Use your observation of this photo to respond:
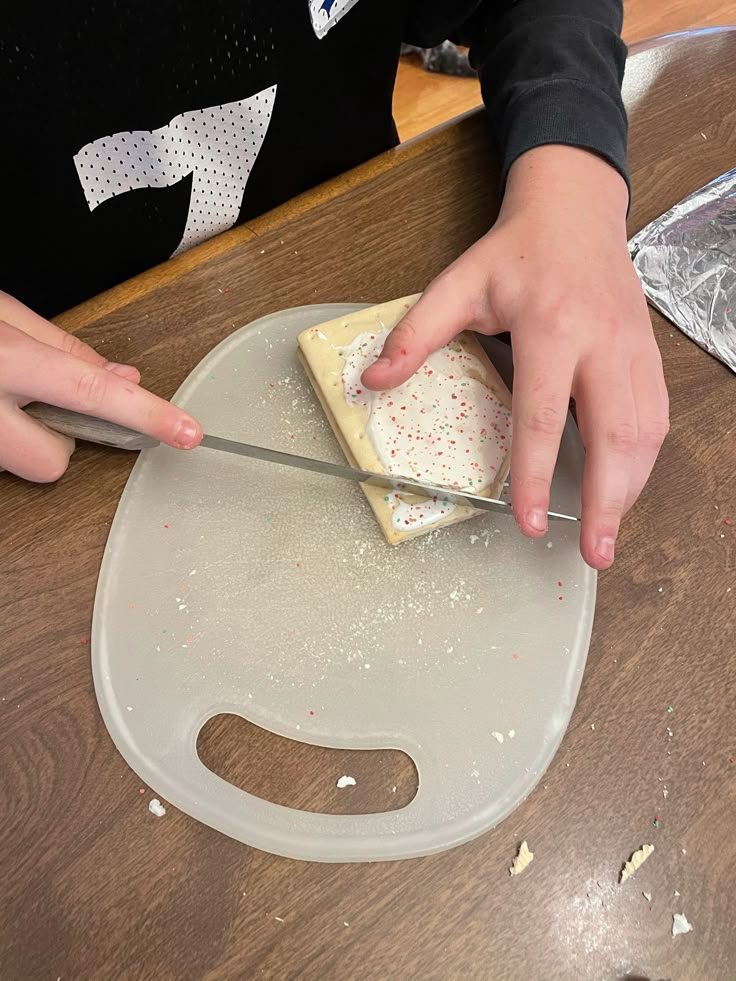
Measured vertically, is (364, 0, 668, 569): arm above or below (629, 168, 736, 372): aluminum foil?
above

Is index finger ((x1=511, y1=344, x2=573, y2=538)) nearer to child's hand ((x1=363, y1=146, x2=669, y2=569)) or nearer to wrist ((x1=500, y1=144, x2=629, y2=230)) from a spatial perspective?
child's hand ((x1=363, y1=146, x2=669, y2=569))

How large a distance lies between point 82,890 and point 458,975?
0.25m

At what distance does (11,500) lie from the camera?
56cm

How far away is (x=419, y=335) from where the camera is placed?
1.81ft

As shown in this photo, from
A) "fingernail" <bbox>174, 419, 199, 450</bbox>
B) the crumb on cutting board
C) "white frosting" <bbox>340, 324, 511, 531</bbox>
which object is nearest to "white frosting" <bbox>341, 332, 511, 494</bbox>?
"white frosting" <bbox>340, 324, 511, 531</bbox>

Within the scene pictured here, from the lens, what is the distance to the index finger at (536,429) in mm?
525

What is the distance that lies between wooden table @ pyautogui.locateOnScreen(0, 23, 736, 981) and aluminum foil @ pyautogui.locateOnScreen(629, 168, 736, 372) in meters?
0.06

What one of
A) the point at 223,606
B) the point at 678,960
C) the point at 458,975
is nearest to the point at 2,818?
the point at 223,606

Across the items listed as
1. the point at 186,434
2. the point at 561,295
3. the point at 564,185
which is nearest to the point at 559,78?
the point at 564,185

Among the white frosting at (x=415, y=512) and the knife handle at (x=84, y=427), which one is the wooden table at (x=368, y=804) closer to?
the knife handle at (x=84, y=427)

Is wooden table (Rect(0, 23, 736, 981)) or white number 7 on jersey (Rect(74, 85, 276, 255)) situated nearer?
wooden table (Rect(0, 23, 736, 981))

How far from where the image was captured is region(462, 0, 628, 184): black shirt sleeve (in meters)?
0.62

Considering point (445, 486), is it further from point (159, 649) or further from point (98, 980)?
point (98, 980)

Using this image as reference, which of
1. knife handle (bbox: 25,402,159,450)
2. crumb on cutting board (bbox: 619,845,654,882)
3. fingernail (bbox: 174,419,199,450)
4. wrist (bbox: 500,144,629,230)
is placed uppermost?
knife handle (bbox: 25,402,159,450)
